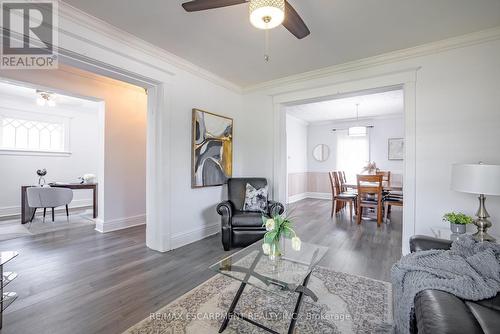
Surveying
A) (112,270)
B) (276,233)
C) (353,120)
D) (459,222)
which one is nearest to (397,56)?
(459,222)

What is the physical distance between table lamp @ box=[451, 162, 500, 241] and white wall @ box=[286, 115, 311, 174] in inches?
188

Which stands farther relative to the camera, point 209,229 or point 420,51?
point 209,229

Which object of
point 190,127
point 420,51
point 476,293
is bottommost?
point 476,293

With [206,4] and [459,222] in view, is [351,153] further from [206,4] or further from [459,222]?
[206,4]

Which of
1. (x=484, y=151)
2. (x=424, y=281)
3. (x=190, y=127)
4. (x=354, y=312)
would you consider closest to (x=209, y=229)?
(x=190, y=127)

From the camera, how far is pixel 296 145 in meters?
7.13

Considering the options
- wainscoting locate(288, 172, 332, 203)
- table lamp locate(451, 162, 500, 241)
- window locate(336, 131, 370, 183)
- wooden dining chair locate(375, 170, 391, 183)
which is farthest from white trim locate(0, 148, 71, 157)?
wooden dining chair locate(375, 170, 391, 183)

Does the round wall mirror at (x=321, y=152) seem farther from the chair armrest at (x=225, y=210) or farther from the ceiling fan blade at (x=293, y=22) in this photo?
the ceiling fan blade at (x=293, y=22)

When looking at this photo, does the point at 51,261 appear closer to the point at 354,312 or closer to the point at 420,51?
the point at 354,312

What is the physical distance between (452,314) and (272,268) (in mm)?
997

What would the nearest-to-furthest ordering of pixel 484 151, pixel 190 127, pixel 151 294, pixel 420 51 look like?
pixel 151 294 → pixel 484 151 → pixel 420 51 → pixel 190 127

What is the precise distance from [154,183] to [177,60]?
1.72 meters

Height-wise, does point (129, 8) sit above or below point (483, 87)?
above

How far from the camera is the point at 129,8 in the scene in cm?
207
